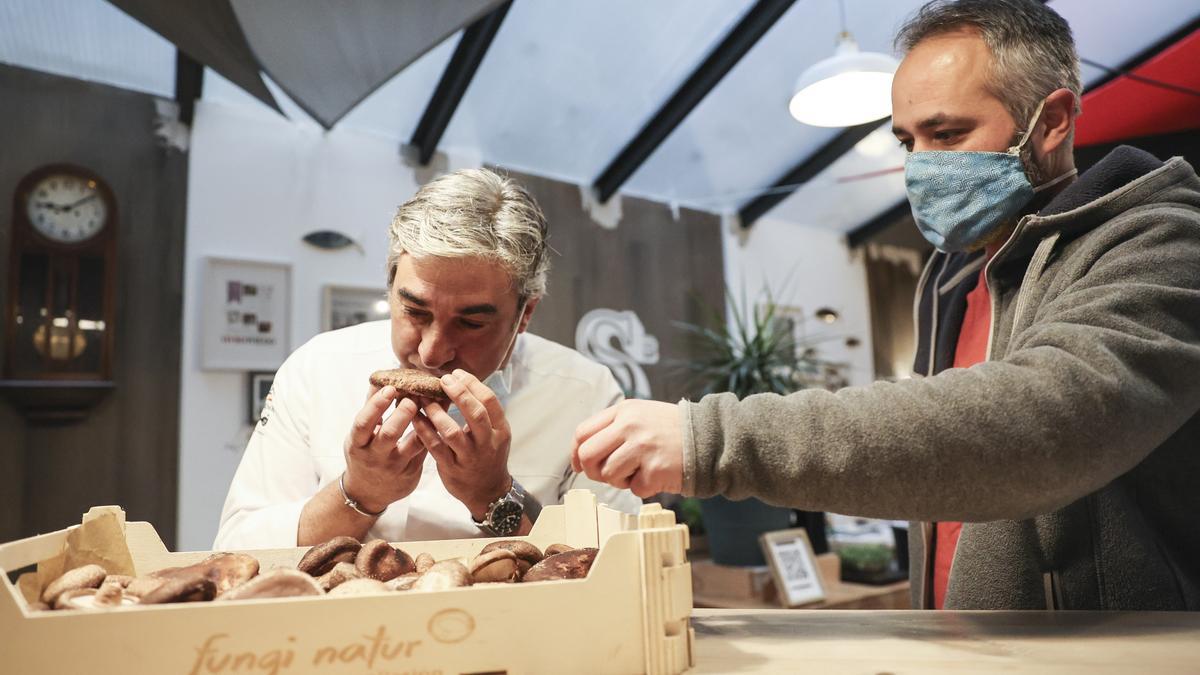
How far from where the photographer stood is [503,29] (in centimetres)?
422

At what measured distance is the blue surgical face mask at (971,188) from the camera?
1.36 meters

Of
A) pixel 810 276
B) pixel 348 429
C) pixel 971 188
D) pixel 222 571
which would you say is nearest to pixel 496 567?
pixel 222 571

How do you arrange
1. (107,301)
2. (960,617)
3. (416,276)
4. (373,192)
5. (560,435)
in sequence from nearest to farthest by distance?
(960,617) < (416,276) < (560,435) < (107,301) < (373,192)

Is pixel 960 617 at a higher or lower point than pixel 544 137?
lower

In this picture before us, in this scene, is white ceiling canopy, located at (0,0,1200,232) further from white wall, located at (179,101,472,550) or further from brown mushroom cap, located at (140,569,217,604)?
brown mushroom cap, located at (140,569,217,604)

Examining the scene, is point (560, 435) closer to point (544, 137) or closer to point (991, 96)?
point (991, 96)

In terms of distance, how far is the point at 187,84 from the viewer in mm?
4215

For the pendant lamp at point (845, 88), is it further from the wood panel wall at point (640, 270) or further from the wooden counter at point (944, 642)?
the wood panel wall at point (640, 270)

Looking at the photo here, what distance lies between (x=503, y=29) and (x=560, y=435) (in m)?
3.16

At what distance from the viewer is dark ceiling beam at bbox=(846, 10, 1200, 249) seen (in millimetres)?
4801

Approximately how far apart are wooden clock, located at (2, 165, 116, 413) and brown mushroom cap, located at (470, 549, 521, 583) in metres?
3.88

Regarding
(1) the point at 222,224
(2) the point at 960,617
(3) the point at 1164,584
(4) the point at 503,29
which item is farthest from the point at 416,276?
(1) the point at 222,224

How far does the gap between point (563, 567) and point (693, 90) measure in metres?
4.57

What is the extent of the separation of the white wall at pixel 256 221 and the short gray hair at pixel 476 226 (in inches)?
115
